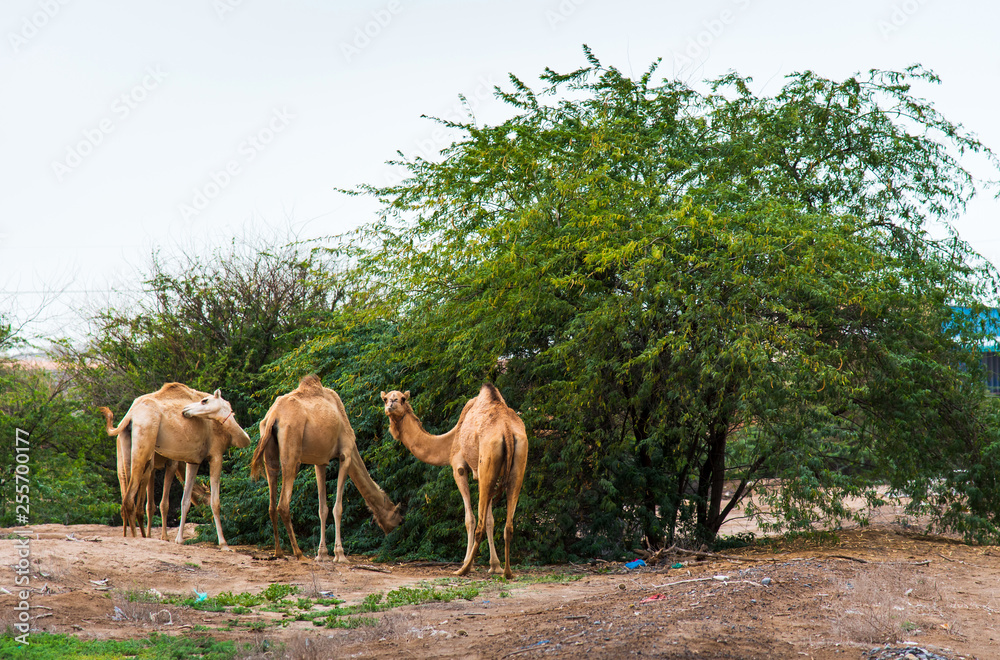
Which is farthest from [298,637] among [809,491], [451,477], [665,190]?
[665,190]

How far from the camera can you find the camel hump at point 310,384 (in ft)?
34.5

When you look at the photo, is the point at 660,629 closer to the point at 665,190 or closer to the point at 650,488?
the point at 650,488

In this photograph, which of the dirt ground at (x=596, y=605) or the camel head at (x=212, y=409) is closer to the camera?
the dirt ground at (x=596, y=605)

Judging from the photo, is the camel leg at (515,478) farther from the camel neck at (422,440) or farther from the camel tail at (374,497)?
the camel tail at (374,497)

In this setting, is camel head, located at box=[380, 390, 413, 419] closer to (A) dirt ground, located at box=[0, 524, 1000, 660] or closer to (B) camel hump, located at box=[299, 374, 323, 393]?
(B) camel hump, located at box=[299, 374, 323, 393]

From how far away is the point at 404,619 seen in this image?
6586mm

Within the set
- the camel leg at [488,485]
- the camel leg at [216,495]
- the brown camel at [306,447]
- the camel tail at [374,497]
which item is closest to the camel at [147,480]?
the camel leg at [216,495]

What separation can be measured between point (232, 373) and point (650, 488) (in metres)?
10.6

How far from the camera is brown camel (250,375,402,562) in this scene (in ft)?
32.9

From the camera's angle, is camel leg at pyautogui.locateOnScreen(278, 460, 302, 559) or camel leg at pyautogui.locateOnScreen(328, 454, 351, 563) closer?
camel leg at pyautogui.locateOnScreen(278, 460, 302, 559)

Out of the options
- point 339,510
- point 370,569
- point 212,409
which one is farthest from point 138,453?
point 370,569

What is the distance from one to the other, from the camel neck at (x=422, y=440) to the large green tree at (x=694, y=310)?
0.96 metres

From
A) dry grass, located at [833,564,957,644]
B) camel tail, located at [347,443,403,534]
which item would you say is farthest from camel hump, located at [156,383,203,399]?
dry grass, located at [833,564,957,644]

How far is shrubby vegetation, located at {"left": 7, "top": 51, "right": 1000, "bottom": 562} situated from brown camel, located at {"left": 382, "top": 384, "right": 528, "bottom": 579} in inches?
33.7
